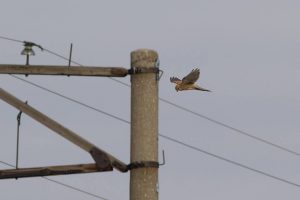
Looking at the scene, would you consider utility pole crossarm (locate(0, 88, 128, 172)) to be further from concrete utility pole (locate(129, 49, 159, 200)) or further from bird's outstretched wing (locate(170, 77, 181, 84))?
bird's outstretched wing (locate(170, 77, 181, 84))

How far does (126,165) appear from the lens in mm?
8594

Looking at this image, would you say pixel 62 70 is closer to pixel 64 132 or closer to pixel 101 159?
pixel 64 132

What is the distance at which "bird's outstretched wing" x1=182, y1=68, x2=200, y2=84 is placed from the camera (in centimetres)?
906

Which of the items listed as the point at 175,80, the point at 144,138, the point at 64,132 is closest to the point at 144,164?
the point at 144,138

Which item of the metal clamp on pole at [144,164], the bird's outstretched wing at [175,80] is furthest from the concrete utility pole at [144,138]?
the bird's outstretched wing at [175,80]

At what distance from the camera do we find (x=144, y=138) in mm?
8453

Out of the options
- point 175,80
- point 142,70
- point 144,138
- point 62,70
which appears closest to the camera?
point 144,138

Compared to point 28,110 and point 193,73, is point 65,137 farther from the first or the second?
point 193,73

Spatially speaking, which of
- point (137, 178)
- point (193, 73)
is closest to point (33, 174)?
point (137, 178)

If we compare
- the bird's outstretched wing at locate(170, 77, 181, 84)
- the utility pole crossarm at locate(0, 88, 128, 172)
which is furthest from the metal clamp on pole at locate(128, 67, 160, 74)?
the utility pole crossarm at locate(0, 88, 128, 172)

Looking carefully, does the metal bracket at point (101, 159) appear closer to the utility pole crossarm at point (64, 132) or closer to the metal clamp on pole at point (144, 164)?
the utility pole crossarm at point (64, 132)

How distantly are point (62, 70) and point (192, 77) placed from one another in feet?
4.34

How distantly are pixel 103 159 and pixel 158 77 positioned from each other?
3.16 ft

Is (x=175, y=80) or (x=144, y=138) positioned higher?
(x=175, y=80)
